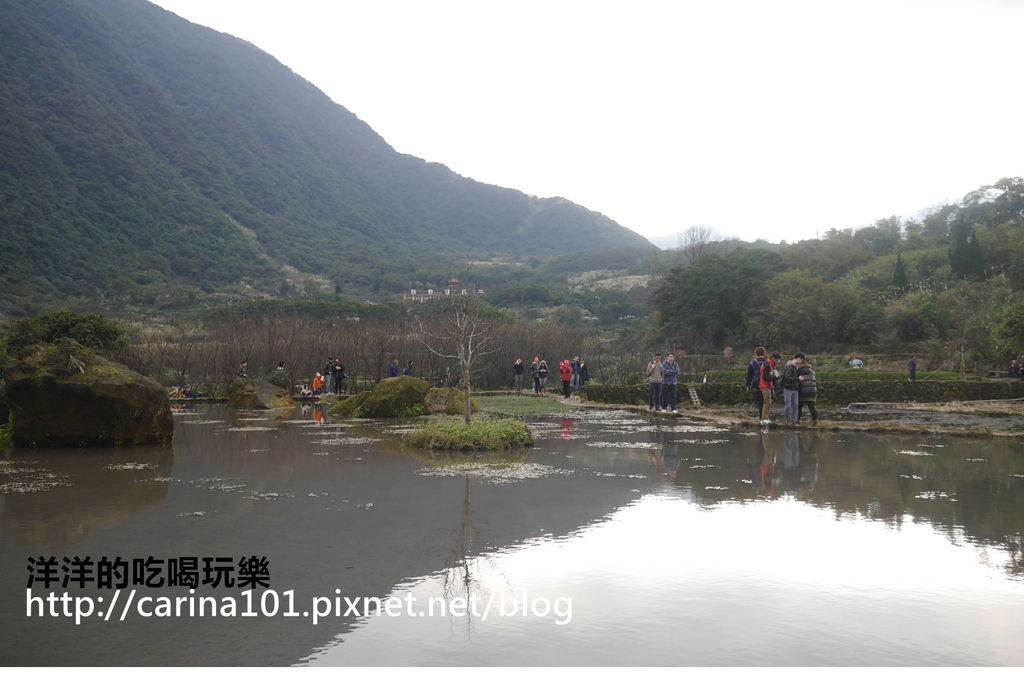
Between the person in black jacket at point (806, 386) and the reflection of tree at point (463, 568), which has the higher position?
the person in black jacket at point (806, 386)

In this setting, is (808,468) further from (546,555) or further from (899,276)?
(899,276)

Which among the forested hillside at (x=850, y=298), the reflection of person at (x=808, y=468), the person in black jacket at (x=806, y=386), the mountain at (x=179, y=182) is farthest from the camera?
the mountain at (x=179, y=182)

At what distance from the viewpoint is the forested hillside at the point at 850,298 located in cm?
4812

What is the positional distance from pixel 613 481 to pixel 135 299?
279ft

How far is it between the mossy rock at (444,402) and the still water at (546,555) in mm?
10151

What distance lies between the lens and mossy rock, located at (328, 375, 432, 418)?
21.8m

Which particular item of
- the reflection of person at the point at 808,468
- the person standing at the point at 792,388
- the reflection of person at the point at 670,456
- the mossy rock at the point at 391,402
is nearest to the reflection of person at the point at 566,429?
the reflection of person at the point at 670,456

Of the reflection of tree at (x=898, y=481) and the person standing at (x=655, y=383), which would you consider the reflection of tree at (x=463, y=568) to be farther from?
the person standing at (x=655, y=383)

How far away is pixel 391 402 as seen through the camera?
2189cm

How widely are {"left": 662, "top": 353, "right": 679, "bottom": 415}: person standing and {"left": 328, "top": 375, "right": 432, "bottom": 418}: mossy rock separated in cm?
676

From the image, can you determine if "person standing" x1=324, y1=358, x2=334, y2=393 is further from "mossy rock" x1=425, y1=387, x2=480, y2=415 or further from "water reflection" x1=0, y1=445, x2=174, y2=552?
"water reflection" x1=0, y1=445, x2=174, y2=552

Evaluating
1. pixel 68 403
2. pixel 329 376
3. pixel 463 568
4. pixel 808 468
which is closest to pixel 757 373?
pixel 808 468

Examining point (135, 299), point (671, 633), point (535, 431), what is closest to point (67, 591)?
point (671, 633)

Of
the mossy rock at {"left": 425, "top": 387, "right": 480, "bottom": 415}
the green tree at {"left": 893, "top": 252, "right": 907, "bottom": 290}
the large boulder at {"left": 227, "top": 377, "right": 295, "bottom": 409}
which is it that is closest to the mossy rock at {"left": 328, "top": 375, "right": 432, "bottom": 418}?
the mossy rock at {"left": 425, "top": 387, "right": 480, "bottom": 415}
